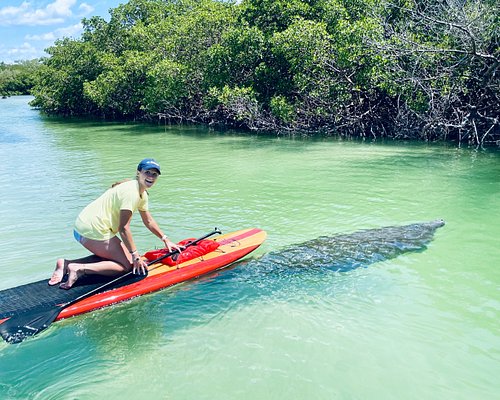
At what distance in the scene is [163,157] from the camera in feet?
55.0

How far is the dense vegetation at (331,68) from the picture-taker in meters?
15.8

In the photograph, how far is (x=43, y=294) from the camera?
5.21 m

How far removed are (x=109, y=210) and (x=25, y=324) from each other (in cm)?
137

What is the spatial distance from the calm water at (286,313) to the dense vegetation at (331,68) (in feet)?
19.1

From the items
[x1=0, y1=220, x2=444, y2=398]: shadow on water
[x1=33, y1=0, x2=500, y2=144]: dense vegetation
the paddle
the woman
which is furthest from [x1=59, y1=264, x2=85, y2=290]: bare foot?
[x1=33, y1=0, x2=500, y2=144]: dense vegetation

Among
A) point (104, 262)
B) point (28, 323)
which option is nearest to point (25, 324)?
point (28, 323)

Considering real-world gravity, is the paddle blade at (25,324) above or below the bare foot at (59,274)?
below

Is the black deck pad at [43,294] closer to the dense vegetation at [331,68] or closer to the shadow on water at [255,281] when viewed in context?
the shadow on water at [255,281]

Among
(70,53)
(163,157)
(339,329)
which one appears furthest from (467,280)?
(70,53)

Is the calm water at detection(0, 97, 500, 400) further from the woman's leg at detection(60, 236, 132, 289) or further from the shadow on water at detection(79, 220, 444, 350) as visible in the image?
the woman's leg at detection(60, 236, 132, 289)

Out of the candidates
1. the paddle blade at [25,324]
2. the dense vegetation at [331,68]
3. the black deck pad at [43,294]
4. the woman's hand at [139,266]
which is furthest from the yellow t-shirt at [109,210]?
the dense vegetation at [331,68]

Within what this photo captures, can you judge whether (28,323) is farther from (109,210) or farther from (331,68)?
(331,68)

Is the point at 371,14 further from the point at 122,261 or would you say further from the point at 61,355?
the point at 61,355

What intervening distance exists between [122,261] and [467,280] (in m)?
4.28
